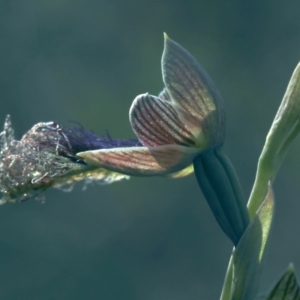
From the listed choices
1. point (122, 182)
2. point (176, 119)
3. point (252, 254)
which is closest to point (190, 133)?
point (176, 119)

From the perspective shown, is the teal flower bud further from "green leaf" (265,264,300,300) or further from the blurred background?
the blurred background

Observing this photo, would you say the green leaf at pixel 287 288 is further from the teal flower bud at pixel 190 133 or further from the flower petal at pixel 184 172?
the flower petal at pixel 184 172

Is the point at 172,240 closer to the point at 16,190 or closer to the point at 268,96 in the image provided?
the point at 268,96

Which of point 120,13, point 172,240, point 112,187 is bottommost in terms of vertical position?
point 172,240

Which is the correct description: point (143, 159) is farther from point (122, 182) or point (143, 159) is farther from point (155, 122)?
point (122, 182)

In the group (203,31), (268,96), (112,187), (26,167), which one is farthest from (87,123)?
(26,167)

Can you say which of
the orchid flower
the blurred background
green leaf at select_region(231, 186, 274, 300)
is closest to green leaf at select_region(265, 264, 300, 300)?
green leaf at select_region(231, 186, 274, 300)
